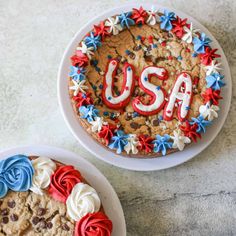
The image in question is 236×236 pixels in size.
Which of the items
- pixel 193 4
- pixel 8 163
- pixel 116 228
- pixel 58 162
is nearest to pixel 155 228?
pixel 116 228

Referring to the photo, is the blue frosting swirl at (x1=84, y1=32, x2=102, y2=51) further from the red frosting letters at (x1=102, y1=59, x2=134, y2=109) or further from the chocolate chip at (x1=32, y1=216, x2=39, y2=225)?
the chocolate chip at (x1=32, y1=216, x2=39, y2=225)

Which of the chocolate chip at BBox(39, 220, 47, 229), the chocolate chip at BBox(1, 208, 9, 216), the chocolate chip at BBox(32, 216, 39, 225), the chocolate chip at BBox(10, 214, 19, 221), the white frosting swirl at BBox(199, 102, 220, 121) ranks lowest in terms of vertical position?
the chocolate chip at BBox(39, 220, 47, 229)

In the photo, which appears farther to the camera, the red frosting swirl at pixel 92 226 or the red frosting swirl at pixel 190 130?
the red frosting swirl at pixel 190 130

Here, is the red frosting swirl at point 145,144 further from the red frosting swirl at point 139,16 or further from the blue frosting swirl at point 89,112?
the red frosting swirl at point 139,16

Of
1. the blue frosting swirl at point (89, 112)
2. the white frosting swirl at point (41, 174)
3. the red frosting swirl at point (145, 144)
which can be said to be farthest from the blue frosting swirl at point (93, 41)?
the white frosting swirl at point (41, 174)

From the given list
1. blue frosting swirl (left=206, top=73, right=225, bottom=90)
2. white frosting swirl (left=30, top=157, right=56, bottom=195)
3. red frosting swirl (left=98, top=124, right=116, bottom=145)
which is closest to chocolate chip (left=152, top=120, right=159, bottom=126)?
red frosting swirl (left=98, top=124, right=116, bottom=145)

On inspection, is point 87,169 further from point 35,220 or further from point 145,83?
point 145,83
